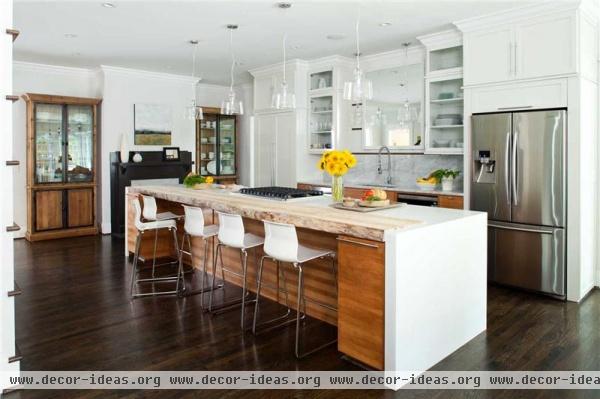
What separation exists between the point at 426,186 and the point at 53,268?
4.70 m

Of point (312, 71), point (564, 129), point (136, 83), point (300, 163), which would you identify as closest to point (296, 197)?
point (564, 129)

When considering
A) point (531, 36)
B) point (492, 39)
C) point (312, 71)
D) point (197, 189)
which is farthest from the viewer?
point (312, 71)

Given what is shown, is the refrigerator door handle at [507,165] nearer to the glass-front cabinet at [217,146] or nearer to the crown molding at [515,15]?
the crown molding at [515,15]

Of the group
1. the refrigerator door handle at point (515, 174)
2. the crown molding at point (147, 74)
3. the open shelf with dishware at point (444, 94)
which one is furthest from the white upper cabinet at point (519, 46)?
the crown molding at point (147, 74)

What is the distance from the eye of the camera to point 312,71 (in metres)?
7.03

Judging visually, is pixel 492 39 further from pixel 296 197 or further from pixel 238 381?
pixel 238 381

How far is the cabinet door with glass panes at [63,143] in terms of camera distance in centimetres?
712

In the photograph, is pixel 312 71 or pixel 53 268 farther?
pixel 312 71

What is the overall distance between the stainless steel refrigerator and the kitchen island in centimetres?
133

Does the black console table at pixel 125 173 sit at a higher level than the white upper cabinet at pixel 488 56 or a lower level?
lower

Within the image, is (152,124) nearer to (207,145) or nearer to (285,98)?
(207,145)

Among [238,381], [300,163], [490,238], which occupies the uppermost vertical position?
[300,163]

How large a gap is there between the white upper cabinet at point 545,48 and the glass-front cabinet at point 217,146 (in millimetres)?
5916

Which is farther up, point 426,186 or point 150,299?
point 426,186
